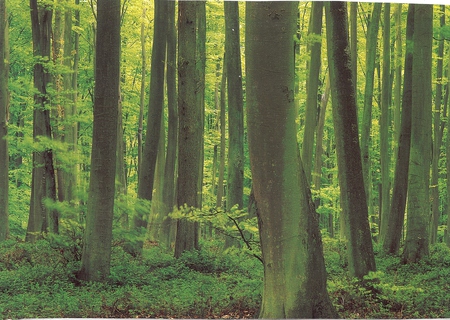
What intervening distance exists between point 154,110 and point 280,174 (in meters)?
6.18

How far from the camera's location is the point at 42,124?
32.3 feet

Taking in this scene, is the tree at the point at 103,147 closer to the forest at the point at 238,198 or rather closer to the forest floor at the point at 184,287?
the forest at the point at 238,198

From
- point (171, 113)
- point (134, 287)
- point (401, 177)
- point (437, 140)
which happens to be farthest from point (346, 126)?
point (437, 140)

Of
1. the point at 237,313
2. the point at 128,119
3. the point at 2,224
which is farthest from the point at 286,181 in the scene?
the point at 128,119

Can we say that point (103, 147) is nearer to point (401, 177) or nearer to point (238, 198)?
point (238, 198)

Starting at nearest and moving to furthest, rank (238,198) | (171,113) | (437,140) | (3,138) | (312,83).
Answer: (238,198)
(3,138)
(312,83)
(171,113)
(437,140)

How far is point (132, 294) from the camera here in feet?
23.6

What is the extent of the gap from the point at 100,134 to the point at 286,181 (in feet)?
11.2

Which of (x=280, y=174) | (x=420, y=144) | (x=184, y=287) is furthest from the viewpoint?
(x=420, y=144)

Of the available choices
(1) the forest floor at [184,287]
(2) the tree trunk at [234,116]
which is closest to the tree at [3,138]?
(1) the forest floor at [184,287]

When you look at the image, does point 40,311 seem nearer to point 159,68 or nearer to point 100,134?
point 100,134

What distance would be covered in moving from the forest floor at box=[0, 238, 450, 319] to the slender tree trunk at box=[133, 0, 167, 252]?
1.35m

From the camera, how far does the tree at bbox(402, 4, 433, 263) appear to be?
9195 millimetres

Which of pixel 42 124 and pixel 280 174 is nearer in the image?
pixel 280 174
